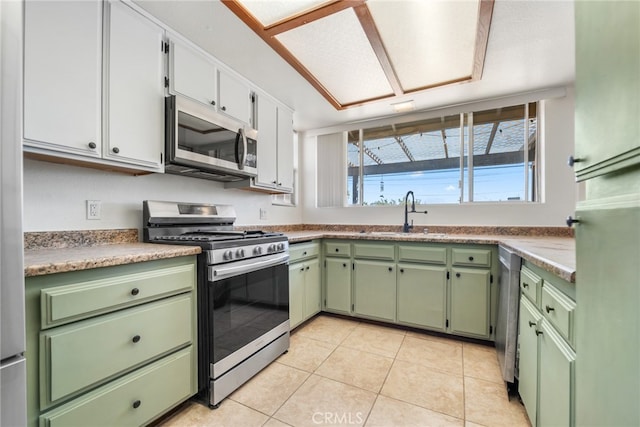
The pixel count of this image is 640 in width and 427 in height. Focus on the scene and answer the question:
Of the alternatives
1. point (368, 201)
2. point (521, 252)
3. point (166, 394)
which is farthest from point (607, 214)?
point (368, 201)

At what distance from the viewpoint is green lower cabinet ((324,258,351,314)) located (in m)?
2.87

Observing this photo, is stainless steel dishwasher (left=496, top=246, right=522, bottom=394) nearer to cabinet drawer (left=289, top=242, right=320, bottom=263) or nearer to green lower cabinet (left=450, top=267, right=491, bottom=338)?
green lower cabinet (left=450, top=267, right=491, bottom=338)

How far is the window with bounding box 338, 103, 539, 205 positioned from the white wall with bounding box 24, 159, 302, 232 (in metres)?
1.97

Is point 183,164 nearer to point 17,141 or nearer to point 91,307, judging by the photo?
point 91,307

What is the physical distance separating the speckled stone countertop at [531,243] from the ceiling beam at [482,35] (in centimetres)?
135

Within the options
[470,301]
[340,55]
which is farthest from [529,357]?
[340,55]

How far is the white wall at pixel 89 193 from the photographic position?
1449 mm

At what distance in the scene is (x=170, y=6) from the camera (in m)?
1.60

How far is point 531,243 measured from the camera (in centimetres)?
199

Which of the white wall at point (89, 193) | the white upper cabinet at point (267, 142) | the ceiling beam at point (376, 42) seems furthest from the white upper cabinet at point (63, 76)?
the ceiling beam at point (376, 42)

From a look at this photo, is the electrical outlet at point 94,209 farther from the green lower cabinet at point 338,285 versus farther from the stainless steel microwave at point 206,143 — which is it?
the green lower cabinet at point 338,285

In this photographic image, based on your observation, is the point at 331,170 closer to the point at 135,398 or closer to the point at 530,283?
the point at 530,283

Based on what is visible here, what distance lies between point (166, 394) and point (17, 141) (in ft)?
4.45

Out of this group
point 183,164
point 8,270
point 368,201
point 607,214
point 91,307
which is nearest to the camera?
point 8,270
